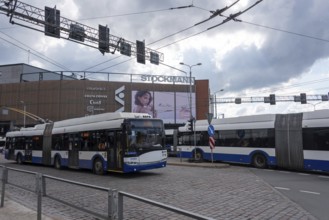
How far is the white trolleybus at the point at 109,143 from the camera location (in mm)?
16391

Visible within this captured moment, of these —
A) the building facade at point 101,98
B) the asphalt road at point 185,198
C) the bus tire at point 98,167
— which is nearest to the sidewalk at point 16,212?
the asphalt road at point 185,198

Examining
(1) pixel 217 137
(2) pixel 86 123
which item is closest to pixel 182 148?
(1) pixel 217 137

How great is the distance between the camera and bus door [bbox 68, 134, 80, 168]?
20.4m

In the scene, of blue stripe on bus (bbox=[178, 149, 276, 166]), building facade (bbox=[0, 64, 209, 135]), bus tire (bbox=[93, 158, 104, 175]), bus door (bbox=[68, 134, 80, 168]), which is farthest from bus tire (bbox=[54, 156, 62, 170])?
building facade (bbox=[0, 64, 209, 135])

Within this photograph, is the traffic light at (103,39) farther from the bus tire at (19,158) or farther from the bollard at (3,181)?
the bus tire at (19,158)

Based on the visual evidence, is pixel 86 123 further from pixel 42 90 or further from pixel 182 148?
pixel 42 90

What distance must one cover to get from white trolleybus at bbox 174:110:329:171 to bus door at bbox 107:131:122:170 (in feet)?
30.0

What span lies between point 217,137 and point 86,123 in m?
9.41

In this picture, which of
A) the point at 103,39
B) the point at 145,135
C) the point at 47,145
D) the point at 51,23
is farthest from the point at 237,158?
the point at 51,23

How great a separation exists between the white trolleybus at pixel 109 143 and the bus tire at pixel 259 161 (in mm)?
6810

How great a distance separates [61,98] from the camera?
2899 inches

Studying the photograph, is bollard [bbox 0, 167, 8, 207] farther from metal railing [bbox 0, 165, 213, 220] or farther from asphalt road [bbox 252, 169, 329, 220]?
asphalt road [bbox 252, 169, 329, 220]

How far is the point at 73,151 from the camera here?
20891mm

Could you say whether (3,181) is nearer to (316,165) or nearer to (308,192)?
(308,192)
